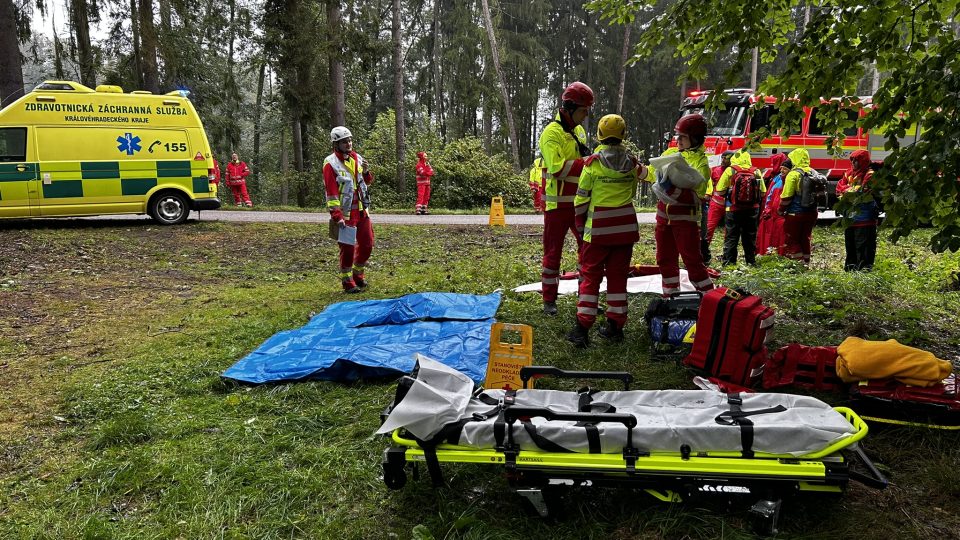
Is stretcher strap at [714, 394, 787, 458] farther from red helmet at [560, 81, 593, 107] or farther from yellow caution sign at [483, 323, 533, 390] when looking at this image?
red helmet at [560, 81, 593, 107]

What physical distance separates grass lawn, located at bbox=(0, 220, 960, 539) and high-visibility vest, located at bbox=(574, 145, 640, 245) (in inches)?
37.6

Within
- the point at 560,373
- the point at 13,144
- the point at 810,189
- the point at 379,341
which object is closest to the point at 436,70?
the point at 13,144

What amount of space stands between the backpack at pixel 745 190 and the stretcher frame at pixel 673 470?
6828 millimetres

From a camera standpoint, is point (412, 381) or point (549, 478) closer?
point (549, 478)

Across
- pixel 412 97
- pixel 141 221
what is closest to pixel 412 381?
pixel 141 221

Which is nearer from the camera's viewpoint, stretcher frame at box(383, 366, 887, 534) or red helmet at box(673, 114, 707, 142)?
stretcher frame at box(383, 366, 887, 534)

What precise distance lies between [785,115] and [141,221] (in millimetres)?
13019

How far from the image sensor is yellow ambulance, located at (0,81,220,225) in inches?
449

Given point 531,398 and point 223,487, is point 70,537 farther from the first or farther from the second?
point 531,398

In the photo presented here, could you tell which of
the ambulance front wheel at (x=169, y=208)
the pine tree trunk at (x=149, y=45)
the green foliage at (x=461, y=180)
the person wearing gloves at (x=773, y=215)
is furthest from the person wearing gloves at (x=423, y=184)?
the person wearing gloves at (x=773, y=215)

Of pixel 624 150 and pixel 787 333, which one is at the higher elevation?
pixel 624 150

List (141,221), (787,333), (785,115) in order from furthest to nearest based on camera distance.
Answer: (141,221), (787,333), (785,115)

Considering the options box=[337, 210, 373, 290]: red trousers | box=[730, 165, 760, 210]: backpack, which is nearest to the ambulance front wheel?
box=[337, 210, 373, 290]: red trousers

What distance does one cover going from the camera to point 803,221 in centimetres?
903
